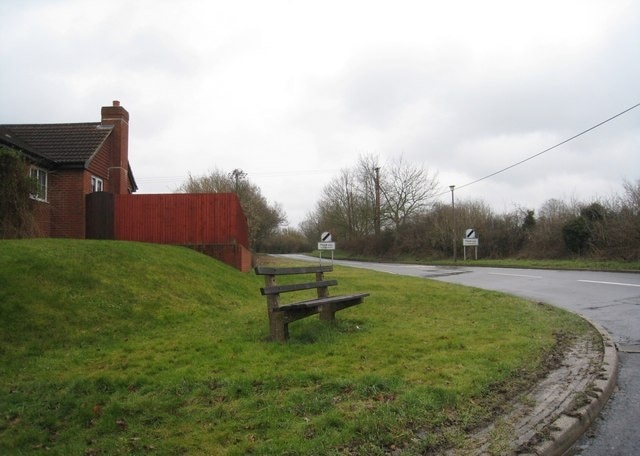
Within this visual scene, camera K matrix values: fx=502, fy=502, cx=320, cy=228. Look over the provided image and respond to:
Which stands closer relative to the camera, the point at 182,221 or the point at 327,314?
the point at 327,314

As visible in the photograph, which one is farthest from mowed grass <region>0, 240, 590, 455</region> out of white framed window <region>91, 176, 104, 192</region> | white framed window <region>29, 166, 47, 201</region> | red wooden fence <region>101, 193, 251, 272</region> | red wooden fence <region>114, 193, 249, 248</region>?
white framed window <region>91, 176, 104, 192</region>

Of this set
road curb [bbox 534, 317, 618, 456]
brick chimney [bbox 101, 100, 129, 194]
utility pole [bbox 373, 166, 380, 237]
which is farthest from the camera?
utility pole [bbox 373, 166, 380, 237]

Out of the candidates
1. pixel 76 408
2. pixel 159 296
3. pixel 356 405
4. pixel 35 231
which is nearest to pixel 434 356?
pixel 356 405

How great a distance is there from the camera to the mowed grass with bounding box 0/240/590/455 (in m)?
3.79

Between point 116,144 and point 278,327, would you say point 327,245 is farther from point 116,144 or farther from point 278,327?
point 278,327

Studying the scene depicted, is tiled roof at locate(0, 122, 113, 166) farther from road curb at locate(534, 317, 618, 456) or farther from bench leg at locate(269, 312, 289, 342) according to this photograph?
road curb at locate(534, 317, 618, 456)

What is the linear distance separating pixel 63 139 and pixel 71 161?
Answer: 299 centimetres

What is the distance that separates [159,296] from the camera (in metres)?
9.75

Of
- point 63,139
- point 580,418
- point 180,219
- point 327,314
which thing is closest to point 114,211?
point 180,219

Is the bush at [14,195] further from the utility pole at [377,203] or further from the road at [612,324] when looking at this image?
the utility pole at [377,203]

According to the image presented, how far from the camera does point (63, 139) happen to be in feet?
71.1

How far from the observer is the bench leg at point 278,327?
6.57 m

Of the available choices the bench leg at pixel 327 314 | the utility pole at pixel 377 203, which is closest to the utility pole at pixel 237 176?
the utility pole at pixel 377 203

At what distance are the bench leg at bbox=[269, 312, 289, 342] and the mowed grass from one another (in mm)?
140
